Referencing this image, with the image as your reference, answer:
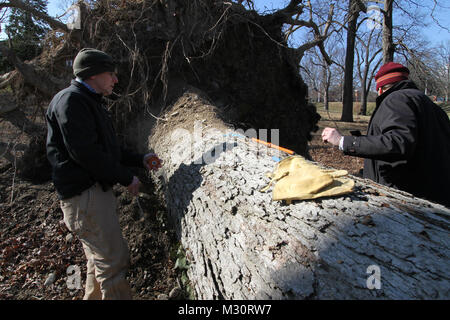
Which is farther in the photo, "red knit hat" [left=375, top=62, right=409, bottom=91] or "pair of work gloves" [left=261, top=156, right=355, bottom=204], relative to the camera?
"red knit hat" [left=375, top=62, right=409, bottom=91]

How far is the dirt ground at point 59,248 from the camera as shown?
2508 millimetres

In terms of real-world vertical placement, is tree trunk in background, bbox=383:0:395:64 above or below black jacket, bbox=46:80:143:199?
above

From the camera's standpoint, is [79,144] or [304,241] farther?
[79,144]

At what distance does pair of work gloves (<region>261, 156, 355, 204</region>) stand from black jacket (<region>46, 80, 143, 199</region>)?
45.2 inches

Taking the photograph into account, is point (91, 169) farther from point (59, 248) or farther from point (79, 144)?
point (59, 248)

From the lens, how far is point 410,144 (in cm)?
186

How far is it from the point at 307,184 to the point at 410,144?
34.3 inches

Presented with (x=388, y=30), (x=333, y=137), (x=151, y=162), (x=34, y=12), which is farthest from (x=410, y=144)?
(x=388, y=30)

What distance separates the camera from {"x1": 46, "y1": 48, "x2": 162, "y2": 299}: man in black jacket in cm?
180

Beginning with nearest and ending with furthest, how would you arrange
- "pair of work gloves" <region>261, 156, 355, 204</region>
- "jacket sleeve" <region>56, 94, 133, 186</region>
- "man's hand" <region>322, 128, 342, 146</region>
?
1. "pair of work gloves" <region>261, 156, 355, 204</region>
2. "jacket sleeve" <region>56, 94, 133, 186</region>
3. "man's hand" <region>322, 128, 342, 146</region>

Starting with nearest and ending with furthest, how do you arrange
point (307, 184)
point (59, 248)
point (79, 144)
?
point (307, 184), point (79, 144), point (59, 248)

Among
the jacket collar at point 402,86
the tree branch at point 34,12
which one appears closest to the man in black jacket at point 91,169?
the jacket collar at point 402,86

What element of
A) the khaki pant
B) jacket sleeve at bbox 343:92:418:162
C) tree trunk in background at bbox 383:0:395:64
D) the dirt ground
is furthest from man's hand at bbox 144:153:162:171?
tree trunk in background at bbox 383:0:395:64

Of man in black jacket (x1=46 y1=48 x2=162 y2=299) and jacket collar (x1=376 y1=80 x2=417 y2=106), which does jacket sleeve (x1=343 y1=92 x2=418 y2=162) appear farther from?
man in black jacket (x1=46 y1=48 x2=162 y2=299)
